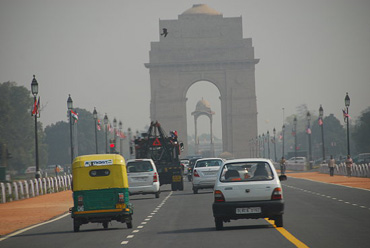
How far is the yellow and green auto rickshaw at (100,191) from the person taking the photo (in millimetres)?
19500

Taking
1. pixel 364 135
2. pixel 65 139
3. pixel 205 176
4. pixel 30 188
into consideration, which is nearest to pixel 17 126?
pixel 65 139

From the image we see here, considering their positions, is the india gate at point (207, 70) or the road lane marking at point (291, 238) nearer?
the road lane marking at point (291, 238)

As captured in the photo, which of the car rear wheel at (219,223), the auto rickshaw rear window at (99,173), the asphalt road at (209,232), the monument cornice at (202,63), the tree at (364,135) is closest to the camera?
the asphalt road at (209,232)

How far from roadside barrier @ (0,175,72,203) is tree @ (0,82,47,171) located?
57.8m

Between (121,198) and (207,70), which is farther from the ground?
(207,70)

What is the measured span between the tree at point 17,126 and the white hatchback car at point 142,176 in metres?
77.1

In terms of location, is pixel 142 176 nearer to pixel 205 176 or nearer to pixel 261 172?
pixel 205 176

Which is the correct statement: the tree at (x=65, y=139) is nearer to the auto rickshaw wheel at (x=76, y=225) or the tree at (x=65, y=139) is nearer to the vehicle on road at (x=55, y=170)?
the vehicle on road at (x=55, y=170)

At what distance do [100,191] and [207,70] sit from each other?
4279 inches

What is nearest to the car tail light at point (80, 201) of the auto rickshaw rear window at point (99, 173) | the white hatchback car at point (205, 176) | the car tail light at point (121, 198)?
the auto rickshaw rear window at point (99, 173)

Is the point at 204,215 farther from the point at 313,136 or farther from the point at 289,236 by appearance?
the point at 313,136

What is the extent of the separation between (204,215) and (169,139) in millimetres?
21615

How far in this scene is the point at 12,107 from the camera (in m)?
118

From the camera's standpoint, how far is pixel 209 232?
17.7m
